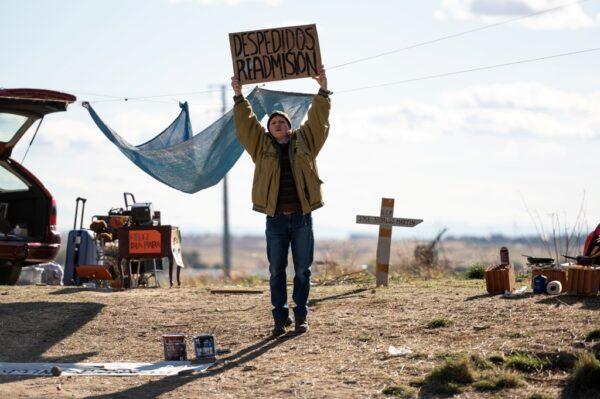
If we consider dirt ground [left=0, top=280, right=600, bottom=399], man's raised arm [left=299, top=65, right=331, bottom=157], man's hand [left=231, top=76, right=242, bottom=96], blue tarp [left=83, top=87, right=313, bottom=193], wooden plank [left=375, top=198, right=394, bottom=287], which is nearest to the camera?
dirt ground [left=0, top=280, right=600, bottom=399]

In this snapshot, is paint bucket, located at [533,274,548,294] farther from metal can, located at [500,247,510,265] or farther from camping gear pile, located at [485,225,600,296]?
metal can, located at [500,247,510,265]

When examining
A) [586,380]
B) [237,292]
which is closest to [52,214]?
[237,292]

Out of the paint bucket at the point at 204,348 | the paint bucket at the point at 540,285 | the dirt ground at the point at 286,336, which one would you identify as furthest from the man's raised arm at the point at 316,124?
the paint bucket at the point at 540,285

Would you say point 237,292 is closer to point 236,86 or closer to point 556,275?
point 236,86

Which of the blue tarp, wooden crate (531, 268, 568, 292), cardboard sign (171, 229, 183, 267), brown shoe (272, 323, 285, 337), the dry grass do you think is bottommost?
the dry grass

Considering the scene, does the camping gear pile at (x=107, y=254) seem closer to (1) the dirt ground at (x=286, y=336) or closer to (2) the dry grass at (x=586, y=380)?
(1) the dirt ground at (x=286, y=336)

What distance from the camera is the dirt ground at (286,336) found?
26.8 feet

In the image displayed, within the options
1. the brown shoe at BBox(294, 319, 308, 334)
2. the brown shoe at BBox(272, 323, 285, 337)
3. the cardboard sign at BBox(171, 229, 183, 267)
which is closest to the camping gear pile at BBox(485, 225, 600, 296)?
the brown shoe at BBox(294, 319, 308, 334)

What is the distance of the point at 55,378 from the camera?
8.70m

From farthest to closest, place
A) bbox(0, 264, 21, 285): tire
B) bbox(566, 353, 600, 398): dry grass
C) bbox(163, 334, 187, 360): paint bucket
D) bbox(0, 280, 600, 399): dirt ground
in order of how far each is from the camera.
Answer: bbox(0, 264, 21, 285): tire
bbox(163, 334, 187, 360): paint bucket
bbox(0, 280, 600, 399): dirt ground
bbox(566, 353, 600, 398): dry grass

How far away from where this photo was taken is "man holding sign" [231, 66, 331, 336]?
9.58m

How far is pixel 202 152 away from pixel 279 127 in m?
4.05

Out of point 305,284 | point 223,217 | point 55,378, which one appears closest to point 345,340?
point 305,284

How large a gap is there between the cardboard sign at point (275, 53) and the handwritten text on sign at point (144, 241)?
3.34 m
